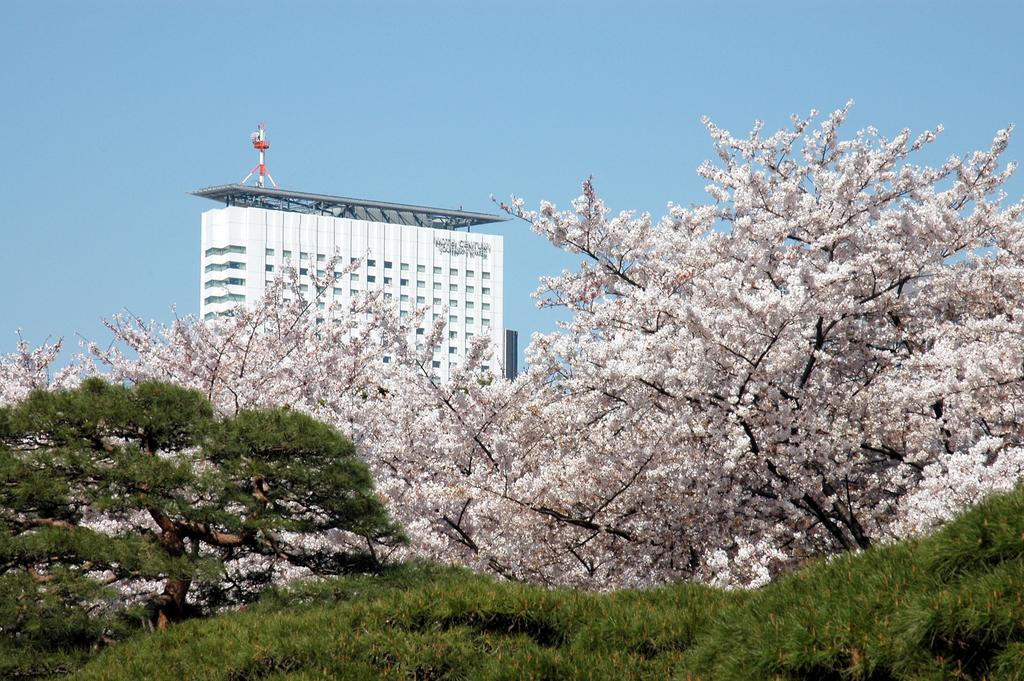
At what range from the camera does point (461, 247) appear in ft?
468

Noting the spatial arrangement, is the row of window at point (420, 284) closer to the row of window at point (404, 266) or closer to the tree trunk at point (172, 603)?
the row of window at point (404, 266)

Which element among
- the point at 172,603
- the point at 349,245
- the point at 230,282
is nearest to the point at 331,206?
the point at 349,245

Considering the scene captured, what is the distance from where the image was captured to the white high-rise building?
427 ft

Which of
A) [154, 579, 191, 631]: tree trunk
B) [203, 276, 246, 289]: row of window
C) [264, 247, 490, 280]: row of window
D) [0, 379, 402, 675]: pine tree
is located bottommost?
[154, 579, 191, 631]: tree trunk

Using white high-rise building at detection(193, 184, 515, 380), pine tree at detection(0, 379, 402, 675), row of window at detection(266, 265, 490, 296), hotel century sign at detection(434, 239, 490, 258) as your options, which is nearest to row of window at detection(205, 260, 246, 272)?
white high-rise building at detection(193, 184, 515, 380)

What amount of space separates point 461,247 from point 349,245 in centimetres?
1495

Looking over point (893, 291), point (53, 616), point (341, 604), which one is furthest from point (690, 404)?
point (53, 616)

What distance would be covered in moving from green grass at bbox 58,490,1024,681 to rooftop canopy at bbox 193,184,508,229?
396 ft

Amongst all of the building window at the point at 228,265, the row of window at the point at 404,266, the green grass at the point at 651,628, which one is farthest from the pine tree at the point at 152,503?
the building window at the point at 228,265

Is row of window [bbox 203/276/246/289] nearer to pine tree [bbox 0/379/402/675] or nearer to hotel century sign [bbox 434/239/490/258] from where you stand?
hotel century sign [bbox 434/239/490/258]

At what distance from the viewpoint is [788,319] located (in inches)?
386

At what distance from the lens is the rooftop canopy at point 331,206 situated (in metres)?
126

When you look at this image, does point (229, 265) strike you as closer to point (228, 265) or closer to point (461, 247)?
point (228, 265)

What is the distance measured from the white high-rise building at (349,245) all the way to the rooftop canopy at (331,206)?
0.11 meters
